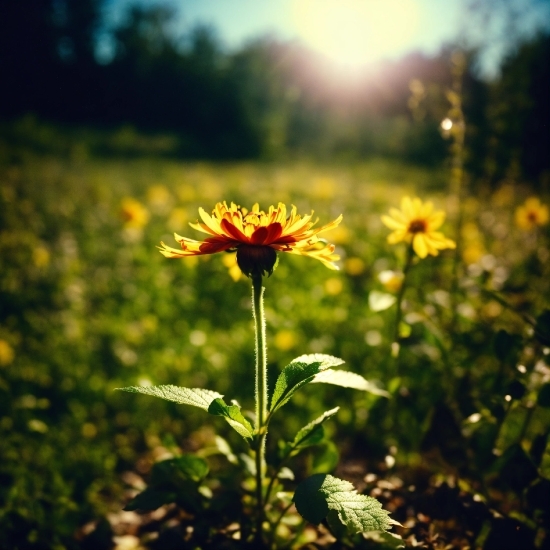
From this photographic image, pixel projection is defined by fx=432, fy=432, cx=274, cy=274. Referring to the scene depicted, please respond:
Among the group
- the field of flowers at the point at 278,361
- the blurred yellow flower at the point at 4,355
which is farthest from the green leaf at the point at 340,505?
the blurred yellow flower at the point at 4,355

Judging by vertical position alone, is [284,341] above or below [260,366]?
below

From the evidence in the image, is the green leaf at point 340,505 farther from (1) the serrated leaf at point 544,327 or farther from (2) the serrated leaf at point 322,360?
(1) the serrated leaf at point 544,327

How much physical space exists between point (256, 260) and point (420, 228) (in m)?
0.75

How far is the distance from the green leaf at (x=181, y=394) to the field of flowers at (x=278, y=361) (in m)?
0.43

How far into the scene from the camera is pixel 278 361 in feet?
7.30

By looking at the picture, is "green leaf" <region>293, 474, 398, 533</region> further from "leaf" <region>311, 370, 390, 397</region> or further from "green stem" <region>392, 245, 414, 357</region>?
"green stem" <region>392, 245, 414, 357</region>

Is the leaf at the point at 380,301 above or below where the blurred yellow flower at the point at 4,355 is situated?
above

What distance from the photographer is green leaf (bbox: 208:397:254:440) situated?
82cm

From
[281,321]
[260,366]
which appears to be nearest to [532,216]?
[281,321]

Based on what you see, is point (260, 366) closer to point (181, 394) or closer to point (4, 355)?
point (181, 394)

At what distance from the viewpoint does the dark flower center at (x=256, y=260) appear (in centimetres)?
89

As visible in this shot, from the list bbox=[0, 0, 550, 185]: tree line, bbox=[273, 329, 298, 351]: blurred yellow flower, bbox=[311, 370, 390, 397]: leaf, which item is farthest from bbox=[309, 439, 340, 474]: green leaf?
bbox=[0, 0, 550, 185]: tree line

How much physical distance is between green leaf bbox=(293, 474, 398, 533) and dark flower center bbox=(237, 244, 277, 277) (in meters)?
0.44

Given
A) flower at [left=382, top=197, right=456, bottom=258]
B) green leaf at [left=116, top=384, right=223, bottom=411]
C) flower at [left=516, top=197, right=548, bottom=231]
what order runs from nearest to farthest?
green leaf at [left=116, top=384, right=223, bottom=411] → flower at [left=382, top=197, right=456, bottom=258] → flower at [left=516, top=197, right=548, bottom=231]
